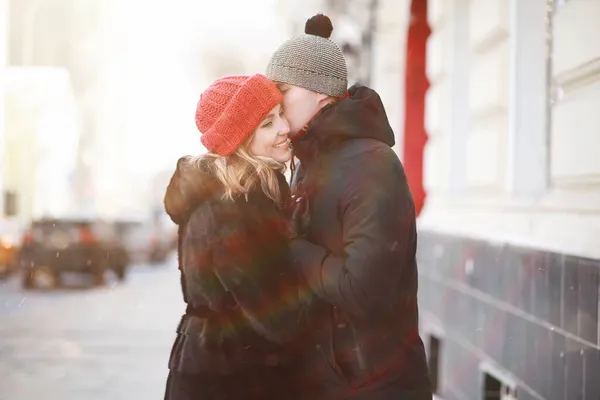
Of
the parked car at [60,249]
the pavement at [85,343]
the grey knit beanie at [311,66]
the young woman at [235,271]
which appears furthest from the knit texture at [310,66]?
the parked car at [60,249]

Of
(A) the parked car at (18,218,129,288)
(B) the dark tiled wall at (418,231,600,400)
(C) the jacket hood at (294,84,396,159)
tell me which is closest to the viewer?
(C) the jacket hood at (294,84,396,159)

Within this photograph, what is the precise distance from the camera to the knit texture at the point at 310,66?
10.8 feet

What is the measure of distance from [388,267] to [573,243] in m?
1.87

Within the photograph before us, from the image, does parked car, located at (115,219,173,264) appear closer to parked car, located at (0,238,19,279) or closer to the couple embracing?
parked car, located at (0,238,19,279)

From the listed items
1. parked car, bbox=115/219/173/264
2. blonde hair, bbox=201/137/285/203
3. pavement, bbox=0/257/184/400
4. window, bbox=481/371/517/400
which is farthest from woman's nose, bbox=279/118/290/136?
parked car, bbox=115/219/173/264

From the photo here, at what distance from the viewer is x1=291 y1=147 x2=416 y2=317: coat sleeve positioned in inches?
118

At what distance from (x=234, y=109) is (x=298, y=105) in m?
0.32

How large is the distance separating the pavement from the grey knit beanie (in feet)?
16.1

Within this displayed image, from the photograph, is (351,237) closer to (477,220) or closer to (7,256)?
(477,220)

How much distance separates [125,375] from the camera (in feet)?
29.2

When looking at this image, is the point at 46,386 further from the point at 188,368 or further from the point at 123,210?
the point at 123,210

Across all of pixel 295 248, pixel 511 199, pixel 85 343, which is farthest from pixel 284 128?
pixel 85 343

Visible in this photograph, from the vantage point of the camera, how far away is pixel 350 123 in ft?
10.5

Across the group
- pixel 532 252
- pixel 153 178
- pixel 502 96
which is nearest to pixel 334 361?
pixel 532 252
